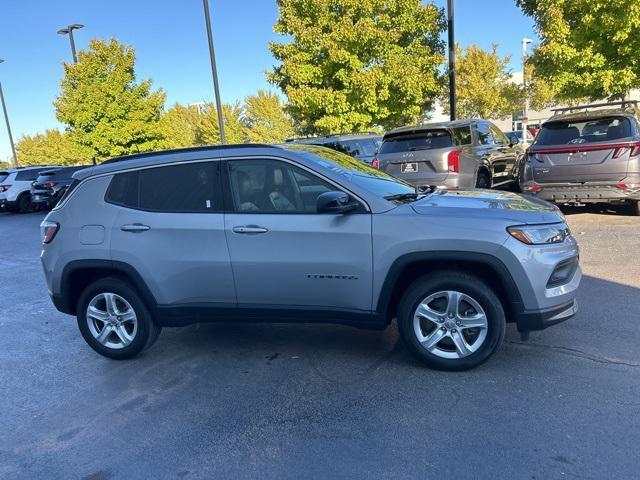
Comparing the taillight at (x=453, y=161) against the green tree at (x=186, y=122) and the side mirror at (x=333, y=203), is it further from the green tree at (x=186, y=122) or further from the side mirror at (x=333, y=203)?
the green tree at (x=186, y=122)

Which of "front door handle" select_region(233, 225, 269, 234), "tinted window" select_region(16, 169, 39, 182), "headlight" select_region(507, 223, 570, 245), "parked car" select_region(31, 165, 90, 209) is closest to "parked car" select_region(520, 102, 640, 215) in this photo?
"headlight" select_region(507, 223, 570, 245)

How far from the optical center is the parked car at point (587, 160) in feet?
26.6

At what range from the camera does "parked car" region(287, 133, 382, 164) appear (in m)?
11.8

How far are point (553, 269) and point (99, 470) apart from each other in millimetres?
3185

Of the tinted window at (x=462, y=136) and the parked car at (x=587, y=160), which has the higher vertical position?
the tinted window at (x=462, y=136)

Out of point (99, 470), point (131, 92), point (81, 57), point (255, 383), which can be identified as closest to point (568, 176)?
point (255, 383)

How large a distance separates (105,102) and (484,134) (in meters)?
17.0

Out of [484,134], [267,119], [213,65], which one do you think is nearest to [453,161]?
[484,134]

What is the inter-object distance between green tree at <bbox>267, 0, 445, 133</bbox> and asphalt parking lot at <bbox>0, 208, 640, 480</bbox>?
1170 centimetres

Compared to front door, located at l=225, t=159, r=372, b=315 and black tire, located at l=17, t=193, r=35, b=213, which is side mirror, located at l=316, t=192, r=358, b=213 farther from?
black tire, located at l=17, t=193, r=35, b=213

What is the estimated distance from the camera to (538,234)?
3.68m

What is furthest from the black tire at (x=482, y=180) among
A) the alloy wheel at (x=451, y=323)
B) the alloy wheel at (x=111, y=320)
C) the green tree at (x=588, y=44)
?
the alloy wheel at (x=111, y=320)

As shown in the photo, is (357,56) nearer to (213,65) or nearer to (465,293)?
(213,65)

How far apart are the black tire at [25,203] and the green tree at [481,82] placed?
23.2 m
